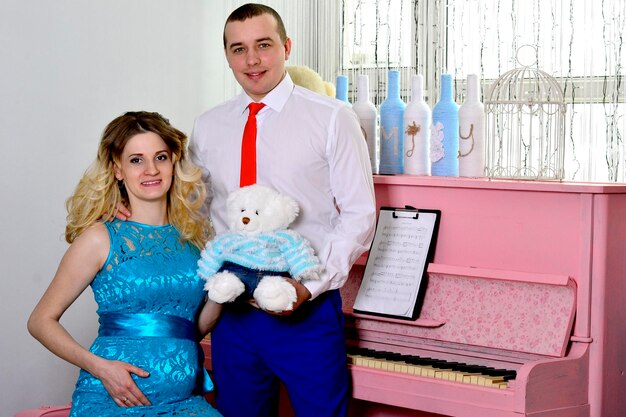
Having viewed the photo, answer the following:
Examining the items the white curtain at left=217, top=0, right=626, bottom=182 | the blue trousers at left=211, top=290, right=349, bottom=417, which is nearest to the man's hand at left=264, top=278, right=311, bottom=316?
the blue trousers at left=211, top=290, right=349, bottom=417

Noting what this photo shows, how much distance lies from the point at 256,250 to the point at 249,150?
1.06 ft

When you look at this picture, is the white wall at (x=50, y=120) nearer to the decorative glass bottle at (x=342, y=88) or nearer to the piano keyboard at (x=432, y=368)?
the decorative glass bottle at (x=342, y=88)

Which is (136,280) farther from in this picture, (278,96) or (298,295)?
(278,96)

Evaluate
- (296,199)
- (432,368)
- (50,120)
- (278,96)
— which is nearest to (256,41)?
(278,96)

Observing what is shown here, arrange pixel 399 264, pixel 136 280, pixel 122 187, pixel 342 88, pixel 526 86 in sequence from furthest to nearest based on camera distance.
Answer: pixel 526 86
pixel 342 88
pixel 399 264
pixel 122 187
pixel 136 280

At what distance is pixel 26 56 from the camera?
2.83m

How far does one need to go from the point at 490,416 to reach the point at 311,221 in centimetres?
67

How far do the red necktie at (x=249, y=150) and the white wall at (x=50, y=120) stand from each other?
38.2 inches

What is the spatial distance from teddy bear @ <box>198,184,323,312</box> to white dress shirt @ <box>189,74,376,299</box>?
0.10m

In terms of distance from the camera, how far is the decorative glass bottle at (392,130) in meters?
2.73

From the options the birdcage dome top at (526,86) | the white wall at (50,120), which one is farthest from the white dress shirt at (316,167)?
the white wall at (50,120)

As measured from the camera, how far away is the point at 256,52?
7.07 feet

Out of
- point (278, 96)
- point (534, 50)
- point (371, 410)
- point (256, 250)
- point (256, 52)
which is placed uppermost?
point (534, 50)

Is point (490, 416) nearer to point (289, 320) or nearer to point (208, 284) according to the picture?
point (289, 320)
